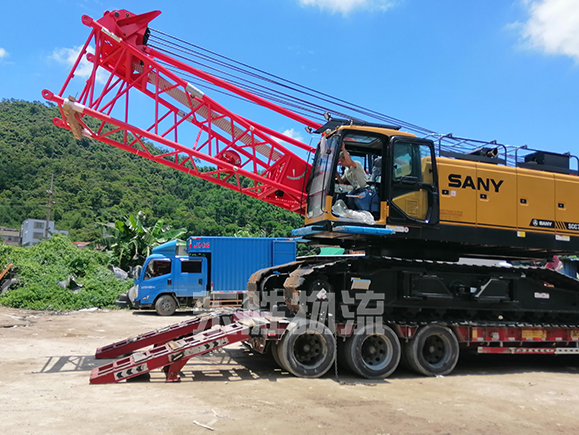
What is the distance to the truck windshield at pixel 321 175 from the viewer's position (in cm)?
817

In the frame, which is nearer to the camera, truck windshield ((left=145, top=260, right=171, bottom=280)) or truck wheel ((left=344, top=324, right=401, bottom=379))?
truck wheel ((left=344, top=324, right=401, bottom=379))

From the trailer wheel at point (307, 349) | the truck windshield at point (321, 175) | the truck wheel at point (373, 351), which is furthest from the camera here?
the truck windshield at point (321, 175)

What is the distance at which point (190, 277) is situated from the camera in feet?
63.3

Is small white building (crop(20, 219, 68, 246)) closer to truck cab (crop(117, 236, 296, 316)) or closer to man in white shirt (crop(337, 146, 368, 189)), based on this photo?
truck cab (crop(117, 236, 296, 316))

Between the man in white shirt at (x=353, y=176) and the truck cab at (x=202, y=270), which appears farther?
the truck cab at (x=202, y=270)

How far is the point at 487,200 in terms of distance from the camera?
8.73 meters

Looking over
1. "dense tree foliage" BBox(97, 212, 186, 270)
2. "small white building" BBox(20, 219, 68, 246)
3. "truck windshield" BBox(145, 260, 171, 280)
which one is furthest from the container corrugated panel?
"small white building" BBox(20, 219, 68, 246)

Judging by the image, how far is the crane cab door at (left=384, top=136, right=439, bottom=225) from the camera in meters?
8.26

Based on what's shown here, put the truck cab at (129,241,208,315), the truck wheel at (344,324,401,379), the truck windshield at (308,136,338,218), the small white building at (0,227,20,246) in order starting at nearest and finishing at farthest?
the truck wheel at (344,324,401,379)
the truck windshield at (308,136,338,218)
the truck cab at (129,241,208,315)
the small white building at (0,227,20,246)

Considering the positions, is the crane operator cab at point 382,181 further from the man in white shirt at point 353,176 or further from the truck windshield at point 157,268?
the truck windshield at point 157,268

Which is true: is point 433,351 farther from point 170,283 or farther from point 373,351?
point 170,283

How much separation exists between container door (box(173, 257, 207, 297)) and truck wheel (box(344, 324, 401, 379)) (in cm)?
1210

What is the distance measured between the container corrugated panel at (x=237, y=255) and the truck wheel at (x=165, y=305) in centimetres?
175

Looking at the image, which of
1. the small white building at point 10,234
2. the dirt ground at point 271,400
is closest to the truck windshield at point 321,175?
the dirt ground at point 271,400
